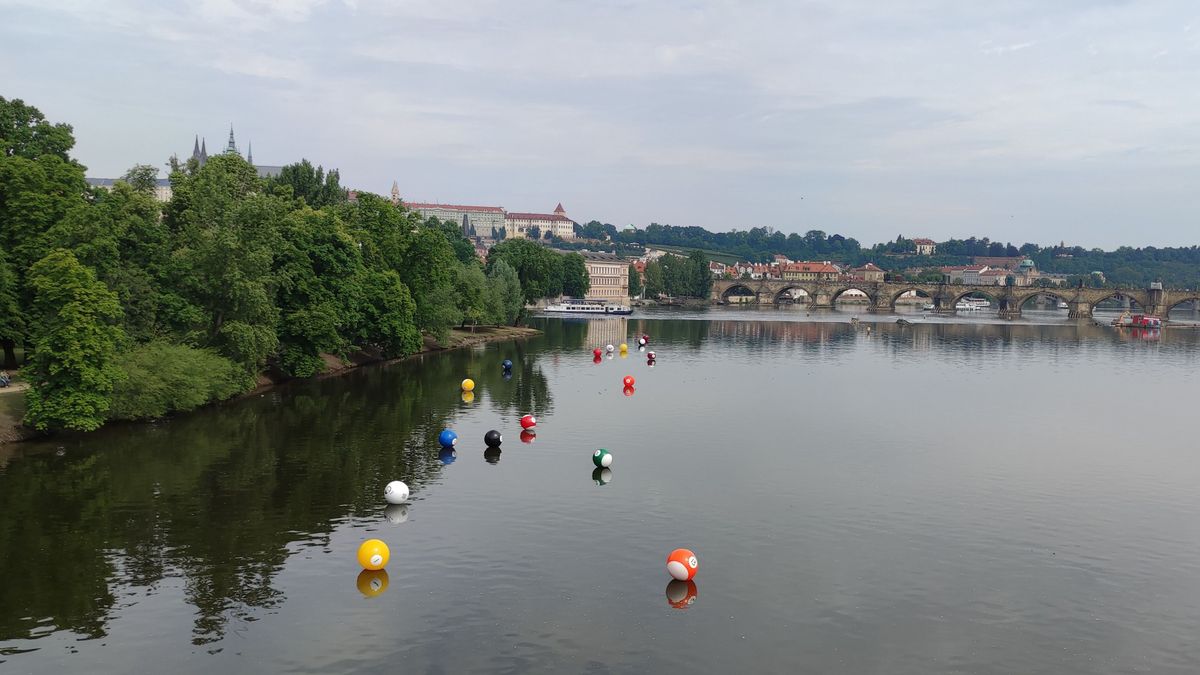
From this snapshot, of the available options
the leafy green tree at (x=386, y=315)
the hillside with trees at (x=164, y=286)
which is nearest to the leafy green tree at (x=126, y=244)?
the hillside with trees at (x=164, y=286)

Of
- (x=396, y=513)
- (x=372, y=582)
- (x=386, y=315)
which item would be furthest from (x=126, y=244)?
(x=372, y=582)

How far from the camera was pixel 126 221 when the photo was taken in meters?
63.5

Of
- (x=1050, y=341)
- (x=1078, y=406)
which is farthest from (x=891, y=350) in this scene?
(x=1078, y=406)

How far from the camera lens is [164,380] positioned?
193ft

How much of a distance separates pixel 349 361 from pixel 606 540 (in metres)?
57.3

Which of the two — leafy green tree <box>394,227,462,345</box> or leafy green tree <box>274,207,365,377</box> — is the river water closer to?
leafy green tree <box>274,207,365,377</box>

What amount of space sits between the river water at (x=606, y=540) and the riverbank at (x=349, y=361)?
1.95m

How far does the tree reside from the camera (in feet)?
169

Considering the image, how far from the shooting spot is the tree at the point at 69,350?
2028 inches

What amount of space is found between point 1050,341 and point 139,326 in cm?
14018

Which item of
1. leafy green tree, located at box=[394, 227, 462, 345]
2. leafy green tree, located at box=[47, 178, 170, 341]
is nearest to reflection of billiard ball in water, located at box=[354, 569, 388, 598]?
leafy green tree, located at box=[47, 178, 170, 341]

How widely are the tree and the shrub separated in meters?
2.13

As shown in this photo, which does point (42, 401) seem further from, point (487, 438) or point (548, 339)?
point (548, 339)

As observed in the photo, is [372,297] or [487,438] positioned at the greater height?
[372,297]
